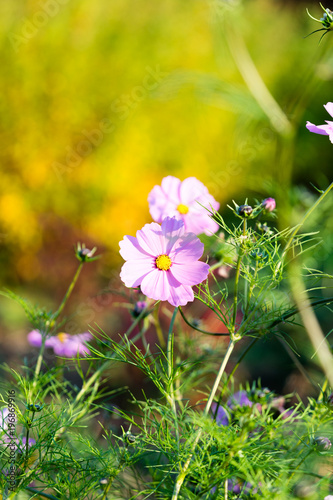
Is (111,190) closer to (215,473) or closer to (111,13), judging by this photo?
(111,13)

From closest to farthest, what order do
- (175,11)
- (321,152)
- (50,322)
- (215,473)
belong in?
1. (215,473)
2. (50,322)
3. (175,11)
4. (321,152)

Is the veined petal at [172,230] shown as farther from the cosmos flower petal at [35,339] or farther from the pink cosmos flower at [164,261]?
the cosmos flower petal at [35,339]

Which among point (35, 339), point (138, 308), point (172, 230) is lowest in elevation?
point (35, 339)

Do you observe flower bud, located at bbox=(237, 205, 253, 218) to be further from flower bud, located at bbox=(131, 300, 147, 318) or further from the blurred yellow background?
the blurred yellow background

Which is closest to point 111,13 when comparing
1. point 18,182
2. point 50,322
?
point 18,182

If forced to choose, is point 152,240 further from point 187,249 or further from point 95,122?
point 95,122

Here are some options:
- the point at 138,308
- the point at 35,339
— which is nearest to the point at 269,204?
the point at 138,308

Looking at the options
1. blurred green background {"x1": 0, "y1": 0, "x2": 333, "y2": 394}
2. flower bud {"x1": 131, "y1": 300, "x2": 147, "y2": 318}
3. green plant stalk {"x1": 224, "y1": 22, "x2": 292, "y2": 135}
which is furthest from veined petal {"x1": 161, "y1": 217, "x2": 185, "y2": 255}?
blurred green background {"x1": 0, "y1": 0, "x2": 333, "y2": 394}
